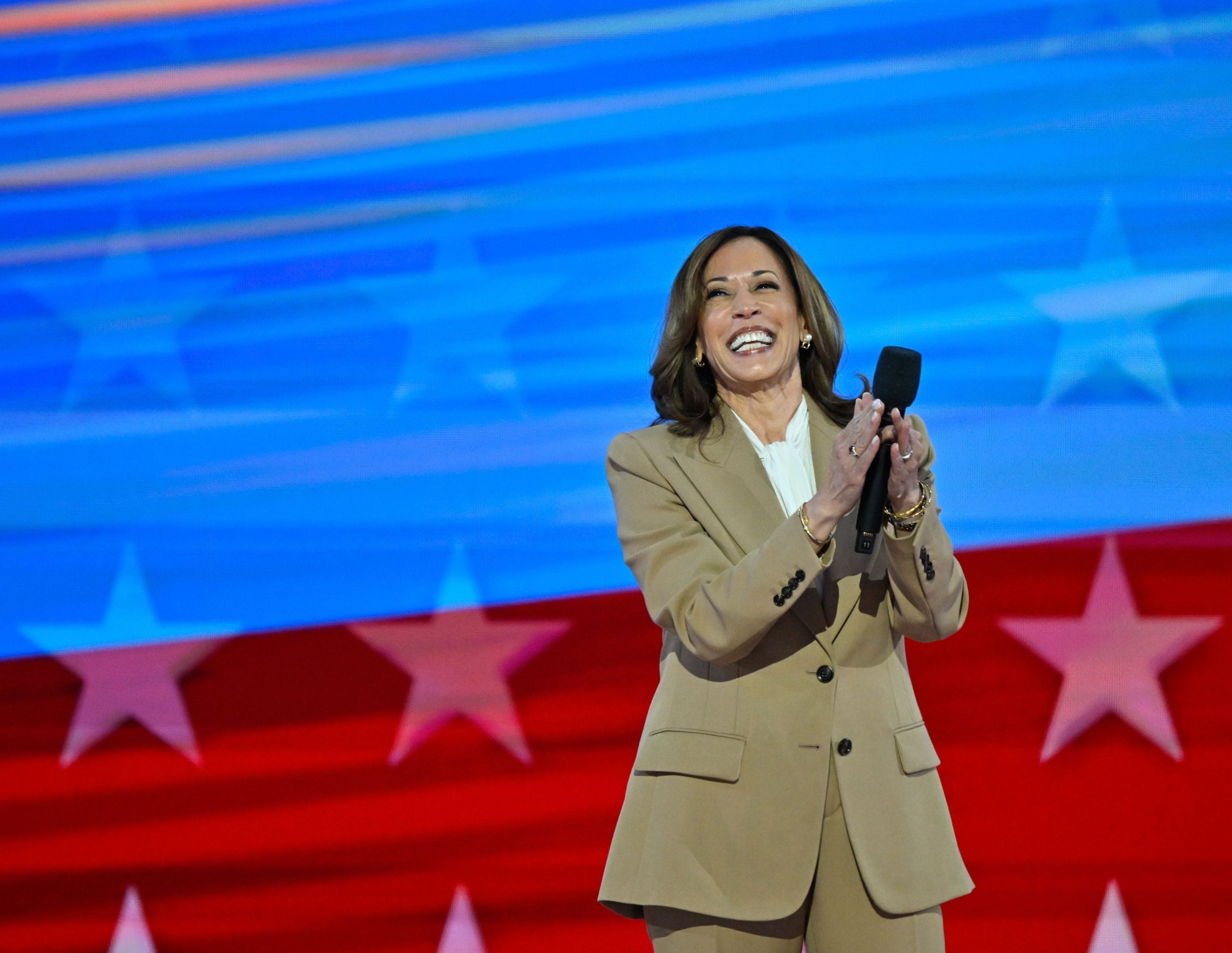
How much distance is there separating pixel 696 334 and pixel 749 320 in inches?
4.3

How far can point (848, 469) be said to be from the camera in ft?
4.80

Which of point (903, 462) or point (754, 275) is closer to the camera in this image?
point (903, 462)

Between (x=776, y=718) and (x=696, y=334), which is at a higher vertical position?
(x=696, y=334)

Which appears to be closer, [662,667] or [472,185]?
[662,667]

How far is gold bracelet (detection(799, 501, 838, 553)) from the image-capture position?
1503 millimetres

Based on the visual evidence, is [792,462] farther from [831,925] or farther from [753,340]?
[831,925]

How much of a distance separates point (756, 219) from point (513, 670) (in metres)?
1.10

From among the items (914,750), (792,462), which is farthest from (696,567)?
(914,750)

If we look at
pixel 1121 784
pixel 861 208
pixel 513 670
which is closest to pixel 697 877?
pixel 513 670

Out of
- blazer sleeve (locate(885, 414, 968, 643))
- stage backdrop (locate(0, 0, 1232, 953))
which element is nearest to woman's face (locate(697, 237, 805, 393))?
blazer sleeve (locate(885, 414, 968, 643))

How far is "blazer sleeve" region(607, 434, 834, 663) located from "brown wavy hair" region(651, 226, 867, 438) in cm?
12

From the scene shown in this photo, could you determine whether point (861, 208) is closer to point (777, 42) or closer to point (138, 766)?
point (777, 42)

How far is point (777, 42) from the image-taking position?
2883 millimetres

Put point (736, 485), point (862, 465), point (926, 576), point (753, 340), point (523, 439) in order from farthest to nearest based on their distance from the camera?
point (523, 439) → point (753, 340) → point (736, 485) → point (926, 576) → point (862, 465)
